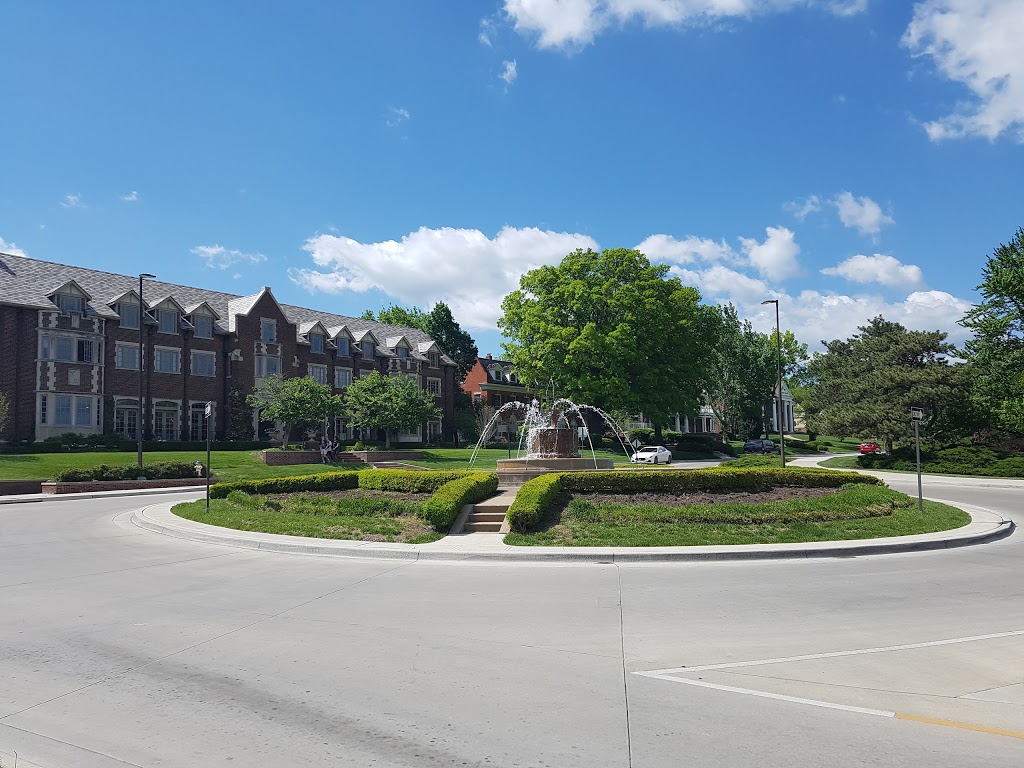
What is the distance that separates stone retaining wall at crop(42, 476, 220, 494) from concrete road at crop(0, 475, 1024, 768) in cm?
2270

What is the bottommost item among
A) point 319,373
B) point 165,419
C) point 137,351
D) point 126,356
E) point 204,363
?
point 165,419

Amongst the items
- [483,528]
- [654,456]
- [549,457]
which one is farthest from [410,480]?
[654,456]

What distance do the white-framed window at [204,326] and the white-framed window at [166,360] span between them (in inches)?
90.0

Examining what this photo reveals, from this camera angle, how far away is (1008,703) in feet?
19.3

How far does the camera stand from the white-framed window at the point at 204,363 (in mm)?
53281

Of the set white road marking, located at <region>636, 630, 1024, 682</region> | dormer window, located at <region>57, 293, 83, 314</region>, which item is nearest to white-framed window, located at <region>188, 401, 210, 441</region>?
dormer window, located at <region>57, 293, 83, 314</region>

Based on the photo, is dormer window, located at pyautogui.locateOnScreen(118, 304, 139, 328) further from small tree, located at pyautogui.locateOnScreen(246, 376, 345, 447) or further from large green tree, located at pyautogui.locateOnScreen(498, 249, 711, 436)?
large green tree, located at pyautogui.locateOnScreen(498, 249, 711, 436)

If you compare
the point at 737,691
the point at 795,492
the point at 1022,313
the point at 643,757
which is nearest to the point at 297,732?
the point at 643,757

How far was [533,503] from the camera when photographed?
15727mm

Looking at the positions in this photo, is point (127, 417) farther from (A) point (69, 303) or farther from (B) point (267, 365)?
(B) point (267, 365)

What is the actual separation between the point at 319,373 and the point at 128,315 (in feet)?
53.7

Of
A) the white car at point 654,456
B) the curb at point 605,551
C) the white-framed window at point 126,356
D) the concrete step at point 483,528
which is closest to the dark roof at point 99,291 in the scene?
the white-framed window at point 126,356

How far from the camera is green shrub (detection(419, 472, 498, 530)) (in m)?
16.0

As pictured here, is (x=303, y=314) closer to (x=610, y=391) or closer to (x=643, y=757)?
(x=610, y=391)
